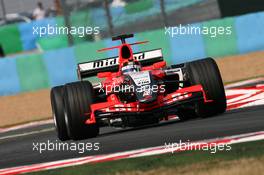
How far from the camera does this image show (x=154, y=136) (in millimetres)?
11031

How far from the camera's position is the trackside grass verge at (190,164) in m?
7.53

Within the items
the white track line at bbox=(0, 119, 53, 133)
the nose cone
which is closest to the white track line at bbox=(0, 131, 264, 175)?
the nose cone

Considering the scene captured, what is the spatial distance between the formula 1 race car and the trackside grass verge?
93.2 inches

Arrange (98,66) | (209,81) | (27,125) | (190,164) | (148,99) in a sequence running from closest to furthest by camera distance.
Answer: (190,164)
(148,99)
(209,81)
(98,66)
(27,125)

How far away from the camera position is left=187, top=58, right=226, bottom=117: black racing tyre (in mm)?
11914

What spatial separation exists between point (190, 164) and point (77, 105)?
375cm

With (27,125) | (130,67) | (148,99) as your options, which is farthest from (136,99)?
(27,125)

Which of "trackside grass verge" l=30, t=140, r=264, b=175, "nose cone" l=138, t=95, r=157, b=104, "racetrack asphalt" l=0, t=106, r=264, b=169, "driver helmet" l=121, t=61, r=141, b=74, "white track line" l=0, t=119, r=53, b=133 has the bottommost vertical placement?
"white track line" l=0, t=119, r=53, b=133

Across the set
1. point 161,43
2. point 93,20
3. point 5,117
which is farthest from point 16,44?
point 5,117

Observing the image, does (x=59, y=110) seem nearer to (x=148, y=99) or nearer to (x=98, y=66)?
(x=148, y=99)

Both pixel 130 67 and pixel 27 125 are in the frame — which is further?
pixel 27 125

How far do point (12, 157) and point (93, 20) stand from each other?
16.3m

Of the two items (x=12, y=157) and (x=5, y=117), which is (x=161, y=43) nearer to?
(x=5, y=117)

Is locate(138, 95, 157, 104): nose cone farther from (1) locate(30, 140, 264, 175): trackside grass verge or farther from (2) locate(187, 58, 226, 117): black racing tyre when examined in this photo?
(1) locate(30, 140, 264, 175): trackside grass verge
